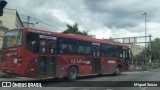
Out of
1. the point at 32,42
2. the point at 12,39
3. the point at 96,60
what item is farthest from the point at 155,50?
the point at 12,39

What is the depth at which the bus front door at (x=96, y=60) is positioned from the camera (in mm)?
24281

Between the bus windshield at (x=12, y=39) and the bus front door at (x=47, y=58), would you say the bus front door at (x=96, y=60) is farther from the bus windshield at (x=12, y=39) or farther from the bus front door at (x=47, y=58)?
the bus windshield at (x=12, y=39)

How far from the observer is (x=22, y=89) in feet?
51.2

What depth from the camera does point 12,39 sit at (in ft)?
61.3

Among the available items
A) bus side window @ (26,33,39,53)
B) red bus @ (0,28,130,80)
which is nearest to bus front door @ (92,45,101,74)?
red bus @ (0,28,130,80)

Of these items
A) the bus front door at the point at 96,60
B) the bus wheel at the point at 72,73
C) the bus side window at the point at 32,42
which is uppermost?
the bus side window at the point at 32,42

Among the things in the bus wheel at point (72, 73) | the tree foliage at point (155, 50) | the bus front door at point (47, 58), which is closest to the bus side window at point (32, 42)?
the bus front door at point (47, 58)

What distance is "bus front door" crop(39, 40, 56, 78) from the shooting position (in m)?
18.7

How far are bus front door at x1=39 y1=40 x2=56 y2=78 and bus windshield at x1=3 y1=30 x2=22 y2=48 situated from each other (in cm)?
149

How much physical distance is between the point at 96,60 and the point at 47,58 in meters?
6.44

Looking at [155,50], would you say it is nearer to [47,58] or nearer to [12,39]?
[47,58]

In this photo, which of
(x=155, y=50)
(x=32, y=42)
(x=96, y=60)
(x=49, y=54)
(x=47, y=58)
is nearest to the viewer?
(x=32, y=42)

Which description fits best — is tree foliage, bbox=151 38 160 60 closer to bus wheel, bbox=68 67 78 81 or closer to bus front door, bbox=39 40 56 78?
bus wheel, bbox=68 67 78 81

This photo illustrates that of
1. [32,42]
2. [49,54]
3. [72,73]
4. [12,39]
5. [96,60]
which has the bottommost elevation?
[72,73]
